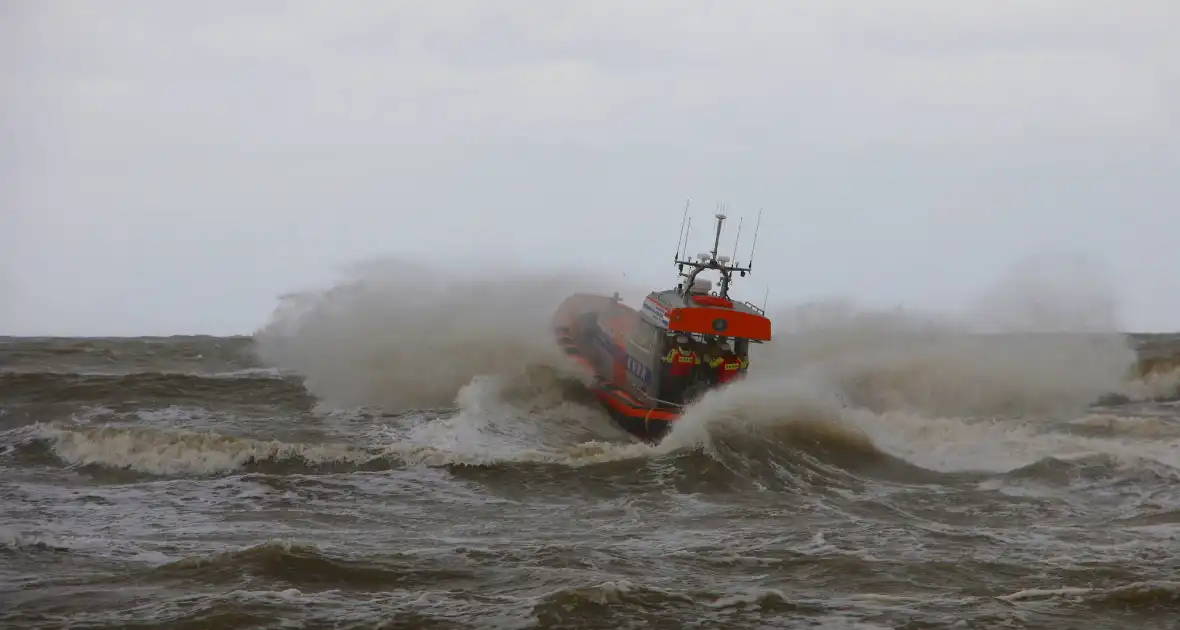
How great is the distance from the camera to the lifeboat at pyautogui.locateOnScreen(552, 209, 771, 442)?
1845cm

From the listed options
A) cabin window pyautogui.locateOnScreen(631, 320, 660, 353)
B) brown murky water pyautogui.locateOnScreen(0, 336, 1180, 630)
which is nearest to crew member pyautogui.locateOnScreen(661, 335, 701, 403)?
cabin window pyautogui.locateOnScreen(631, 320, 660, 353)

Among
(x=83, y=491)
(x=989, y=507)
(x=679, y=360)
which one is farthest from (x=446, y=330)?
(x=989, y=507)

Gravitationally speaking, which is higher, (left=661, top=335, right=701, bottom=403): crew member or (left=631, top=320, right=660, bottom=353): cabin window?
(left=631, top=320, right=660, bottom=353): cabin window

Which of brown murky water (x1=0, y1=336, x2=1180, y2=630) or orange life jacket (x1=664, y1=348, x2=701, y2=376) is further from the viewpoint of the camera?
orange life jacket (x1=664, y1=348, x2=701, y2=376)

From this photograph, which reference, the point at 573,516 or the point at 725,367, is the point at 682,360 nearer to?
the point at 725,367

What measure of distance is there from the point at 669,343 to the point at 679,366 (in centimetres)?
43

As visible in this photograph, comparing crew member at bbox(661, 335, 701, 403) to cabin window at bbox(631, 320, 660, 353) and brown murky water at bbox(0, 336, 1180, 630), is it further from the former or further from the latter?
brown murky water at bbox(0, 336, 1180, 630)

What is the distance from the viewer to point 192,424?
2011 cm

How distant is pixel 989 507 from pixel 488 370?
42.1 ft

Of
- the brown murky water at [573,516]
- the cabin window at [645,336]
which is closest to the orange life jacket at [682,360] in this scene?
the cabin window at [645,336]

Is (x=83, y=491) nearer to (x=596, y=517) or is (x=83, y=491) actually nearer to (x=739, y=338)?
(x=596, y=517)

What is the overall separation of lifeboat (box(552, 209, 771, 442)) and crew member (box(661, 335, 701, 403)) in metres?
0.02

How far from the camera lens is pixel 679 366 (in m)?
18.7

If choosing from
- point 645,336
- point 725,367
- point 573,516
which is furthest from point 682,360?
point 573,516
